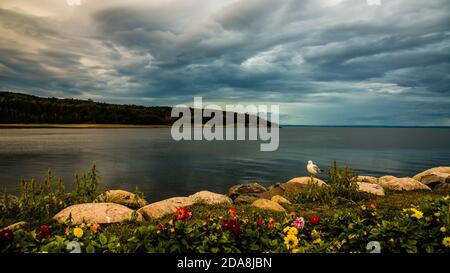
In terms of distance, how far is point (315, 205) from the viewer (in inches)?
462

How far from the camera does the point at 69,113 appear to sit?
153875mm

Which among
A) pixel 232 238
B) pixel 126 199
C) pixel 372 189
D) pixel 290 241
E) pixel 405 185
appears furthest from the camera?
pixel 405 185

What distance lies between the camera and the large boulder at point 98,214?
30.9ft

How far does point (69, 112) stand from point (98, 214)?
163742mm

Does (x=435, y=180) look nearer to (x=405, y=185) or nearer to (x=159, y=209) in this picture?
(x=405, y=185)

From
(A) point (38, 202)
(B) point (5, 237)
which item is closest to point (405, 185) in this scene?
(A) point (38, 202)

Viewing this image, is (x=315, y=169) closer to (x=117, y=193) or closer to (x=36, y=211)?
(x=117, y=193)

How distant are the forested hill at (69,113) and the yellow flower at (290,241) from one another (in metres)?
151

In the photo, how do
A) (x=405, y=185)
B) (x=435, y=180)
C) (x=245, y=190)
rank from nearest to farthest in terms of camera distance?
(x=405, y=185) → (x=435, y=180) → (x=245, y=190)

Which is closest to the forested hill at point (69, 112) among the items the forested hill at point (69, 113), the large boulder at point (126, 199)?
the forested hill at point (69, 113)

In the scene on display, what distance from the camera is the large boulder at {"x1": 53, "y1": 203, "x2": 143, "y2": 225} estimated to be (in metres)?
9.41
